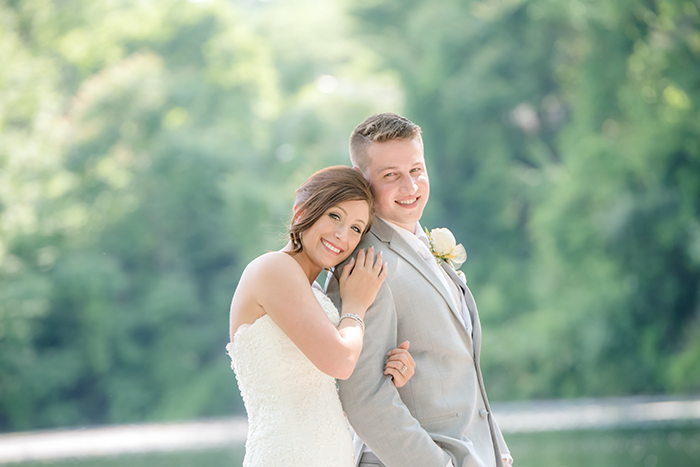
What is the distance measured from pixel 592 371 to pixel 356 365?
1886 cm

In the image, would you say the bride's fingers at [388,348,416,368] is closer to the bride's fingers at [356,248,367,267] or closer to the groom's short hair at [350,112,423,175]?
the bride's fingers at [356,248,367,267]

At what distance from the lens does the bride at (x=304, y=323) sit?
2.48 metres

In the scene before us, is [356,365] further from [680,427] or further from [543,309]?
[543,309]

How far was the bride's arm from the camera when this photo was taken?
2.40 metres

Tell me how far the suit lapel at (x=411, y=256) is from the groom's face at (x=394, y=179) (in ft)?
0.22

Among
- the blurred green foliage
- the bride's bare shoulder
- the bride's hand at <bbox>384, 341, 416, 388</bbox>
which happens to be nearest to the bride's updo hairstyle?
the bride's bare shoulder

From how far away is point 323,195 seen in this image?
8.41ft

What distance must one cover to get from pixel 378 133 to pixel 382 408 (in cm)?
95

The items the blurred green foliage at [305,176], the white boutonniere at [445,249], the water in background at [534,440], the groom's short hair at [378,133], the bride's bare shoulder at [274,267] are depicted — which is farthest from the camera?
the blurred green foliage at [305,176]

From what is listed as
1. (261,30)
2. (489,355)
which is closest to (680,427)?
(489,355)

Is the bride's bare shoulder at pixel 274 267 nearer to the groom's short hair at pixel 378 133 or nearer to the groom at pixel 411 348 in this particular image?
the groom at pixel 411 348

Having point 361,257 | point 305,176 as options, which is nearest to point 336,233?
point 361,257

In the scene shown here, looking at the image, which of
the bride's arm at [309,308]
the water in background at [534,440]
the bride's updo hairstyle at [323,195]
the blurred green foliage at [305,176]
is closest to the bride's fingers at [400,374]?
the bride's arm at [309,308]

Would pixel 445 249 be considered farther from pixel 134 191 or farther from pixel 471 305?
pixel 134 191
